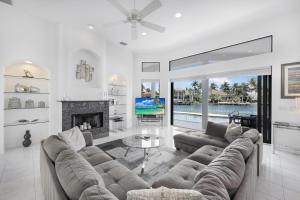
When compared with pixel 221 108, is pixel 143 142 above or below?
below

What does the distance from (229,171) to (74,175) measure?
1.32 meters

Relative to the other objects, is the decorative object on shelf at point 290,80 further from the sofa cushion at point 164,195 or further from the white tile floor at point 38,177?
the sofa cushion at point 164,195

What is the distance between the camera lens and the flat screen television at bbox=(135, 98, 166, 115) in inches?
260

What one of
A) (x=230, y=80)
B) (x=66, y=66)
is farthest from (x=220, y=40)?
(x=66, y=66)

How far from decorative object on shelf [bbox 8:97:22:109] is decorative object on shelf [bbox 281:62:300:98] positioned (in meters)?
7.01

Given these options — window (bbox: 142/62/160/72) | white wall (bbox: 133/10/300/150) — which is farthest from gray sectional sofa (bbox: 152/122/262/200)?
window (bbox: 142/62/160/72)

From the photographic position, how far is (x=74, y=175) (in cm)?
121

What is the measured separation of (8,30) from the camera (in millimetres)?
3629

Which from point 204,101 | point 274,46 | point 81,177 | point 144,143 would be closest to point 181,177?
point 81,177

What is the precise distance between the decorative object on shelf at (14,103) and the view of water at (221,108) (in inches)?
221

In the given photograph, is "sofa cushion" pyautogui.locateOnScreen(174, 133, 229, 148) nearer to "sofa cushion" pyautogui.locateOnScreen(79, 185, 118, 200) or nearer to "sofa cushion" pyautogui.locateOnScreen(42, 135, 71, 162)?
"sofa cushion" pyautogui.locateOnScreen(42, 135, 71, 162)

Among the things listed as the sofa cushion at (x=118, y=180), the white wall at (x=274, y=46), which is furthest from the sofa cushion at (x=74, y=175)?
the white wall at (x=274, y=46)

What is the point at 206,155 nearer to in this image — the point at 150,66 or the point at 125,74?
the point at 125,74

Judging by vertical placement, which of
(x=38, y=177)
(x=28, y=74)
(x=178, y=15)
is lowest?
(x=38, y=177)
